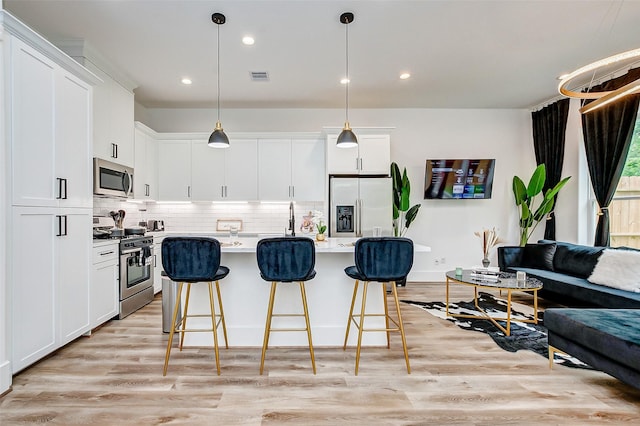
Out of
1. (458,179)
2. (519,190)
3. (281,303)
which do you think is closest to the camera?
(281,303)

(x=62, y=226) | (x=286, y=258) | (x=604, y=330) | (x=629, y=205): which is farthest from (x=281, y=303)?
(x=629, y=205)

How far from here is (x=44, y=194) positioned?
97.6 inches

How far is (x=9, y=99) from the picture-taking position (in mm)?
2182

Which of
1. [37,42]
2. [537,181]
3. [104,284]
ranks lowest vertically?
[104,284]

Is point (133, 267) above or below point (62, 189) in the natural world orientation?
below

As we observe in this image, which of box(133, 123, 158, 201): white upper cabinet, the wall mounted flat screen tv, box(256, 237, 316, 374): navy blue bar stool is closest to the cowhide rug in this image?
the wall mounted flat screen tv

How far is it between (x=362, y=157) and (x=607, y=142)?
10.4ft

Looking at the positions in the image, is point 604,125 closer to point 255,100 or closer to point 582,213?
point 582,213

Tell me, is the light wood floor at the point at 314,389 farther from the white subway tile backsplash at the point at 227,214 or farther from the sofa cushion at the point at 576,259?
the white subway tile backsplash at the point at 227,214

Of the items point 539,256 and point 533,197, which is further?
point 533,197

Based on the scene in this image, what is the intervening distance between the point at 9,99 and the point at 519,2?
4.10 m

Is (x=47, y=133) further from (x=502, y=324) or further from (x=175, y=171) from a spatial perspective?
(x=502, y=324)

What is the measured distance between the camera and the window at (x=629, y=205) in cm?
398

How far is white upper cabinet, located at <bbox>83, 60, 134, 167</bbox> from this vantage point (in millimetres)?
3693
